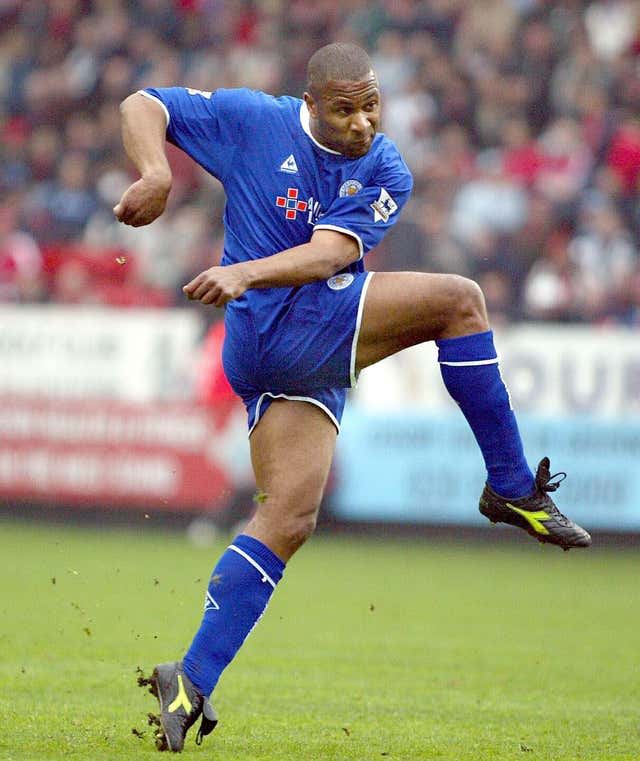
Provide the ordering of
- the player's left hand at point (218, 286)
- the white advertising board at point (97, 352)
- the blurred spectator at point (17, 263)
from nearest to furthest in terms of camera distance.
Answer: the player's left hand at point (218, 286) < the white advertising board at point (97, 352) < the blurred spectator at point (17, 263)

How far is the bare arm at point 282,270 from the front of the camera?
4.59 meters

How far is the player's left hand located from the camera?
4562 millimetres

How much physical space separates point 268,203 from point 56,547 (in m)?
6.99

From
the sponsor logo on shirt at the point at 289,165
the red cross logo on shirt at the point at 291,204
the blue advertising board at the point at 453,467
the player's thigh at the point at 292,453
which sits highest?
the sponsor logo on shirt at the point at 289,165

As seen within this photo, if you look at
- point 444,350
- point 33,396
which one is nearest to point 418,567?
point 33,396

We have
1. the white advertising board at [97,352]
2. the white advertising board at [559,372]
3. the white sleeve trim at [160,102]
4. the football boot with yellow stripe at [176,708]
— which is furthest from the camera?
the white advertising board at [97,352]

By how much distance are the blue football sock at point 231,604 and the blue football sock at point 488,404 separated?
858 mm

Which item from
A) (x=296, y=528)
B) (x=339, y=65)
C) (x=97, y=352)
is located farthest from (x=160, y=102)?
(x=97, y=352)

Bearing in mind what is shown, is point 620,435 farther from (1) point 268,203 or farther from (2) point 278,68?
(1) point 268,203

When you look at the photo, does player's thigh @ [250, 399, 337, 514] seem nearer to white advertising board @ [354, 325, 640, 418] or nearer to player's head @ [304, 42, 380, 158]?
player's head @ [304, 42, 380, 158]

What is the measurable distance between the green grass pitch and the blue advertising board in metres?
0.51

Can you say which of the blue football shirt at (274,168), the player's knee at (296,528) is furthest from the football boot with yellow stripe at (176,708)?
the blue football shirt at (274,168)

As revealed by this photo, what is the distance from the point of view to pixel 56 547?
11625mm

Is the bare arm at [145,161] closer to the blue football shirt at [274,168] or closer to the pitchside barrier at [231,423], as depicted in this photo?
the blue football shirt at [274,168]
